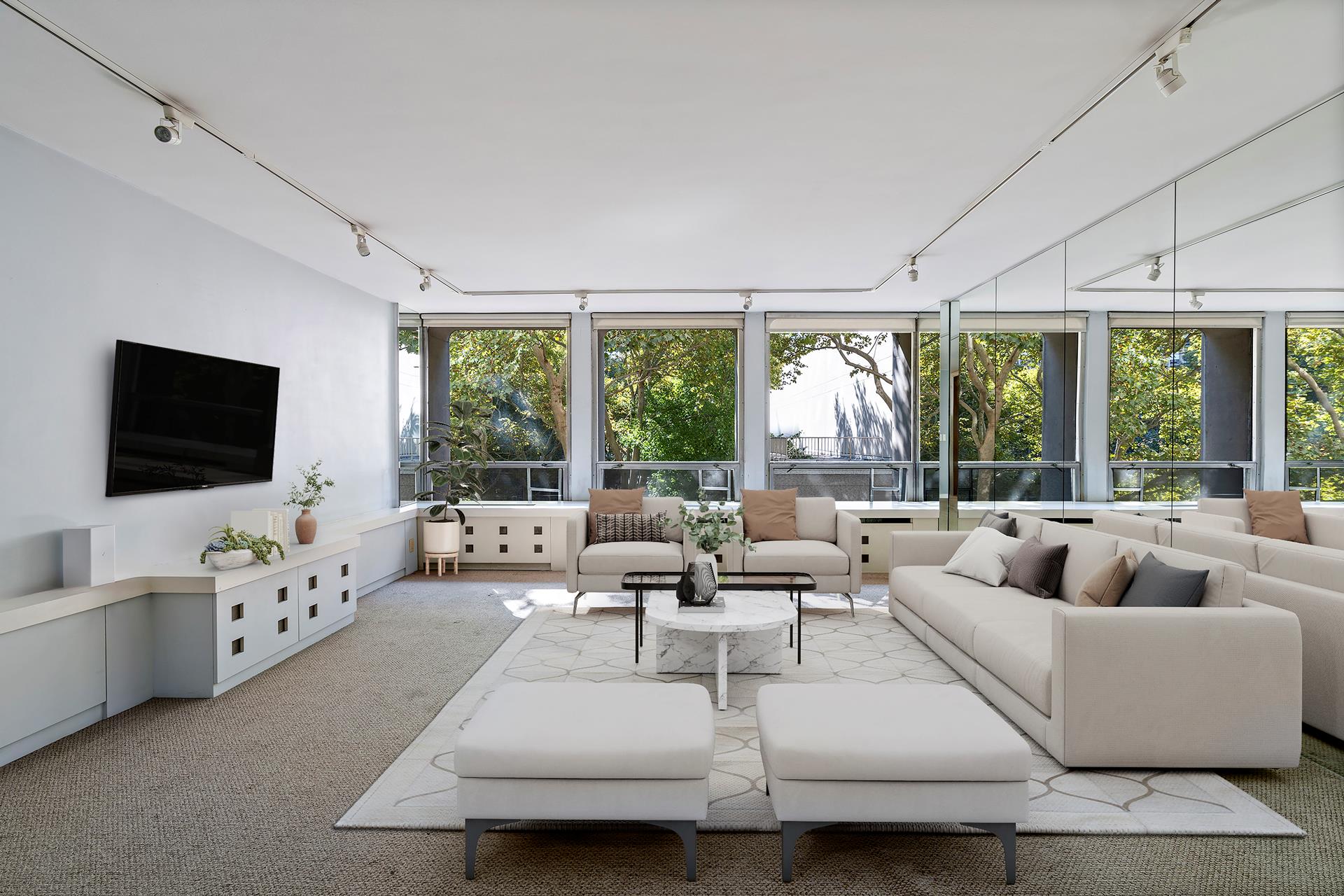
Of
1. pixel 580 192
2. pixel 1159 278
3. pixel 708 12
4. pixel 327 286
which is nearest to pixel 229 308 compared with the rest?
pixel 327 286

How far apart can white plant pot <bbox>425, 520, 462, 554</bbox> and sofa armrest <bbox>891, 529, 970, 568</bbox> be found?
4.27m

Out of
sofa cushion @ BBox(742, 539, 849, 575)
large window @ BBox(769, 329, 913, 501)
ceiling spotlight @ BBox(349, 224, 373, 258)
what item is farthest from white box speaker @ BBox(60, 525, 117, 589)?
large window @ BBox(769, 329, 913, 501)

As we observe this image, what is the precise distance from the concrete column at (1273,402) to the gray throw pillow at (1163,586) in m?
0.70

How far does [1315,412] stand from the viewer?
3.27m

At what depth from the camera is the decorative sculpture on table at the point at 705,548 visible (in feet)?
13.5

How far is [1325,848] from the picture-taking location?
2.36m

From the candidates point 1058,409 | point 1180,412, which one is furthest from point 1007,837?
point 1058,409

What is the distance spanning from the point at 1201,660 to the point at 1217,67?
7.39 feet

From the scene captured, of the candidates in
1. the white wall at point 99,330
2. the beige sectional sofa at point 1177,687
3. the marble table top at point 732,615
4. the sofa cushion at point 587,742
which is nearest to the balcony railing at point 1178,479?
the beige sectional sofa at point 1177,687

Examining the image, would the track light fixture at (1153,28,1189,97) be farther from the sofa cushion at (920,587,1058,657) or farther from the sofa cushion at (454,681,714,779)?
the sofa cushion at (454,681,714,779)

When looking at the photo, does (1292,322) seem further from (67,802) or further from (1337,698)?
(67,802)

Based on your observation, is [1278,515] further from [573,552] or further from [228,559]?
[228,559]

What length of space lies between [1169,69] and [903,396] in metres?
5.84

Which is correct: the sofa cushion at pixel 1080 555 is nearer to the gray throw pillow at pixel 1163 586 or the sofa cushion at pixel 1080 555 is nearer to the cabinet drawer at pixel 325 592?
the gray throw pillow at pixel 1163 586
